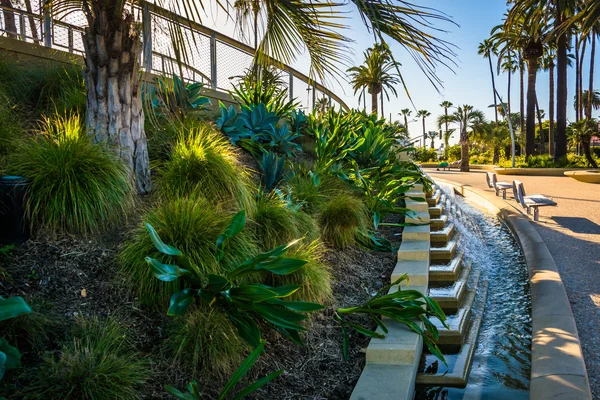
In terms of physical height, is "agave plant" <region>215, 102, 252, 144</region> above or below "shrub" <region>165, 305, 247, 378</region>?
above

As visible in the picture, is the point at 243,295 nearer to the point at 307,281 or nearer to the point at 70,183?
the point at 307,281

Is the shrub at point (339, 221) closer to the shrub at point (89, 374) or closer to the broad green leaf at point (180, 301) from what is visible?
the broad green leaf at point (180, 301)

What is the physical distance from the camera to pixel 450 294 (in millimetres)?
4547

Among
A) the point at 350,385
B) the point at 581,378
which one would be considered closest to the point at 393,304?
the point at 350,385

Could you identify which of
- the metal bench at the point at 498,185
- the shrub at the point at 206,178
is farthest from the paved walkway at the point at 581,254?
the shrub at the point at 206,178

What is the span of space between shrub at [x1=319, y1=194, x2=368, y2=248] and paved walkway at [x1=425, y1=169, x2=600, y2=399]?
237 centimetres

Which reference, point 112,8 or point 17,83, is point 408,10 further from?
point 17,83

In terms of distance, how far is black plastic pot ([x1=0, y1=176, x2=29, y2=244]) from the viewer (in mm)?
2980

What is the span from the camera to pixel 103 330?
234 cm

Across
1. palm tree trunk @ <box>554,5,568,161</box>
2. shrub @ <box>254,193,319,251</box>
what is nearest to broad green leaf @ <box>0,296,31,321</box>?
shrub @ <box>254,193,319,251</box>

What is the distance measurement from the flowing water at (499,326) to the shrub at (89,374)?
2019mm

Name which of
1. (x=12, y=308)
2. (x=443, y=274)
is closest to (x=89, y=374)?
(x=12, y=308)

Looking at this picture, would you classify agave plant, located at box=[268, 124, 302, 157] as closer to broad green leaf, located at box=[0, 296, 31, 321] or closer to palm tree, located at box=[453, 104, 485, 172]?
broad green leaf, located at box=[0, 296, 31, 321]

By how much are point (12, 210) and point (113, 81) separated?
1294 millimetres
